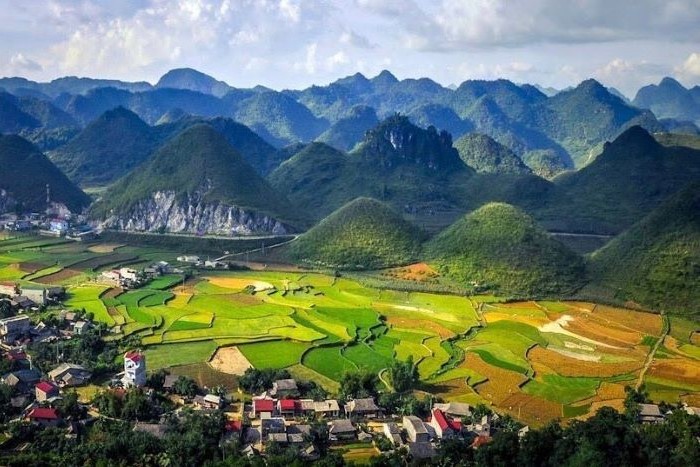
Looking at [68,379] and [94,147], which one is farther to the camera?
[94,147]

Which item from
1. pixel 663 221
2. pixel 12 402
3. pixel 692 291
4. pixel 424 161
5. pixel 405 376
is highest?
pixel 424 161

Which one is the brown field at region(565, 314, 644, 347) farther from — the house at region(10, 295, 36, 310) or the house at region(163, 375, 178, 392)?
the house at region(10, 295, 36, 310)

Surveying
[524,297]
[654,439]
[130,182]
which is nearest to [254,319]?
[524,297]

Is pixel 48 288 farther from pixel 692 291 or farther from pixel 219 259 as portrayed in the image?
pixel 692 291

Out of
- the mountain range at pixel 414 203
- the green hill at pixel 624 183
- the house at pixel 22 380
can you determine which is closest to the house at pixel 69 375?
the house at pixel 22 380

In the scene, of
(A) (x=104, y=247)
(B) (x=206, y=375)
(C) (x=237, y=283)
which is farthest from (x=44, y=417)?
(A) (x=104, y=247)

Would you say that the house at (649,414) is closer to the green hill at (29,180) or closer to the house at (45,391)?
the house at (45,391)

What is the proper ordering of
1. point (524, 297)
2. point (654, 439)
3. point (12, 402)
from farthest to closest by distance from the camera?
point (524, 297) → point (12, 402) → point (654, 439)
